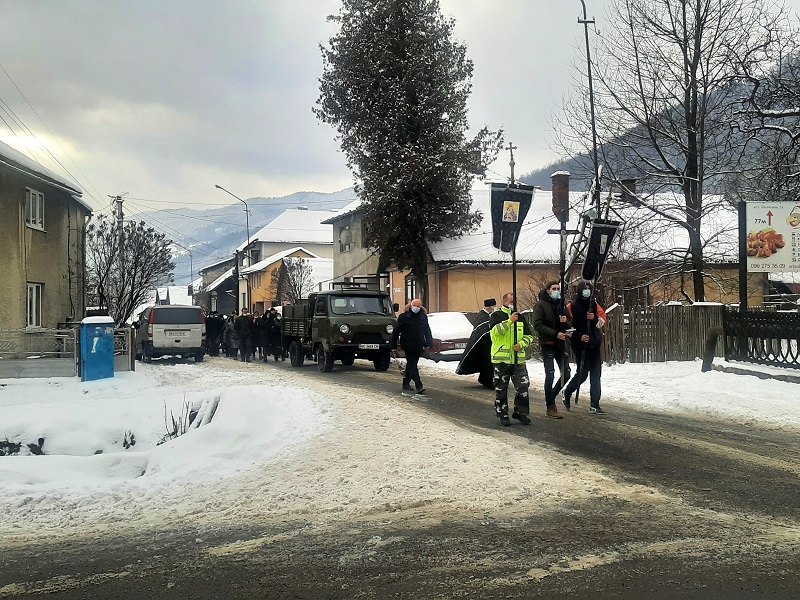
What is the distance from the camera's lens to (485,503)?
6.38 m


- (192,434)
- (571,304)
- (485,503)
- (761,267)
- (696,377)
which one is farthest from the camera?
(761,267)

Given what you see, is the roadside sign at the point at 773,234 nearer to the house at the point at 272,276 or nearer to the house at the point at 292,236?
the house at the point at 272,276

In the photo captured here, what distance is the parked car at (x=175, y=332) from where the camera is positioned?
25641mm

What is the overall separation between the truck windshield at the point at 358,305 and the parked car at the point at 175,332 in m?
7.70

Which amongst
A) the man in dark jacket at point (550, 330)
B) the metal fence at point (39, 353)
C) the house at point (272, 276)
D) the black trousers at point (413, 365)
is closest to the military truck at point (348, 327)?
the black trousers at point (413, 365)

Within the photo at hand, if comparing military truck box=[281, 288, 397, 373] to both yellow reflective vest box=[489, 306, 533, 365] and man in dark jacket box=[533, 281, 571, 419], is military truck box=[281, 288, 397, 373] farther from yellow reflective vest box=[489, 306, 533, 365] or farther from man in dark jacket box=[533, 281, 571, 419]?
yellow reflective vest box=[489, 306, 533, 365]

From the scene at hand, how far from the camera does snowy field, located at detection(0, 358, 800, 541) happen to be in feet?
21.3

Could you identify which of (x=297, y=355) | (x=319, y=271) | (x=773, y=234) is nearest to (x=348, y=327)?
(x=297, y=355)

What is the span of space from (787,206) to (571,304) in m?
7.19

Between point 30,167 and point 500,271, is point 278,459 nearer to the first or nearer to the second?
point 30,167

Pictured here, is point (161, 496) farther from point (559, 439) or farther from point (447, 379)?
point (447, 379)

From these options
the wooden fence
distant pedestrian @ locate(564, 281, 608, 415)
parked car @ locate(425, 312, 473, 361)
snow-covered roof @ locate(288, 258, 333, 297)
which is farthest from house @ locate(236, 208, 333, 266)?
distant pedestrian @ locate(564, 281, 608, 415)

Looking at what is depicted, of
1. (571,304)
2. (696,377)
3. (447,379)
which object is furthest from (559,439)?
(447,379)

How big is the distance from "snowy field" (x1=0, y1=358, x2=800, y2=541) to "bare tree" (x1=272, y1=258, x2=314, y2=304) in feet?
146
